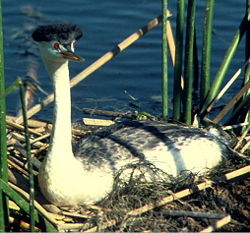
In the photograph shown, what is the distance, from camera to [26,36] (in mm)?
12398

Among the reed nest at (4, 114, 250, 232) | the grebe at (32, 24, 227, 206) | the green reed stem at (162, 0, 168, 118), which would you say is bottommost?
the reed nest at (4, 114, 250, 232)

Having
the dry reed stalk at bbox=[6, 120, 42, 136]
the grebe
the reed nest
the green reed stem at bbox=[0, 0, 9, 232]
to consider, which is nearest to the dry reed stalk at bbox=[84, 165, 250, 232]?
the reed nest

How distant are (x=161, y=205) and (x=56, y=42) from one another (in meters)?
1.62

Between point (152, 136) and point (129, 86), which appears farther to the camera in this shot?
point (129, 86)

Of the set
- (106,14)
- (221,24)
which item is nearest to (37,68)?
(106,14)

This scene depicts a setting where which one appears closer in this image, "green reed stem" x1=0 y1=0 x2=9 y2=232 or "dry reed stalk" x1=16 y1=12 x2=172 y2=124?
"green reed stem" x1=0 y1=0 x2=9 y2=232

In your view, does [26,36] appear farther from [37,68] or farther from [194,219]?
[194,219]

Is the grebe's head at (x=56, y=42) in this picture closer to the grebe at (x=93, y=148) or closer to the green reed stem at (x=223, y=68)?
the grebe at (x=93, y=148)

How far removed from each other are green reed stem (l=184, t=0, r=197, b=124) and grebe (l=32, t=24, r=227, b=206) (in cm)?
29

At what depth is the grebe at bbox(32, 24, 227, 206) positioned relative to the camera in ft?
23.8

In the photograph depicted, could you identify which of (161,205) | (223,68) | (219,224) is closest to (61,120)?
Answer: (161,205)

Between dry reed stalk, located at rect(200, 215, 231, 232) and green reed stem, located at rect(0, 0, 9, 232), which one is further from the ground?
green reed stem, located at rect(0, 0, 9, 232)

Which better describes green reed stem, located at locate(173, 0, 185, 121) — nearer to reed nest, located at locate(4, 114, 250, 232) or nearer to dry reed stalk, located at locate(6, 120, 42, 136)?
reed nest, located at locate(4, 114, 250, 232)

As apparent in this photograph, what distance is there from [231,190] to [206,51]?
1479 mm
